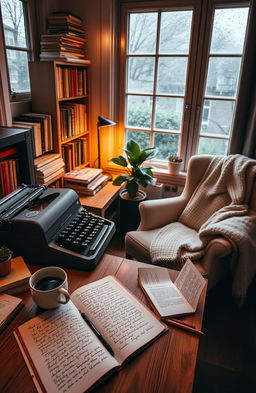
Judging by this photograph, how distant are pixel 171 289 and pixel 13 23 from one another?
2102mm

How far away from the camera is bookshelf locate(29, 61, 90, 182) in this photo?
2082mm

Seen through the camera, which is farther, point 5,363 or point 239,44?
point 239,44

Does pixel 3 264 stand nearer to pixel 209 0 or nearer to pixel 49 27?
pixel 49 27

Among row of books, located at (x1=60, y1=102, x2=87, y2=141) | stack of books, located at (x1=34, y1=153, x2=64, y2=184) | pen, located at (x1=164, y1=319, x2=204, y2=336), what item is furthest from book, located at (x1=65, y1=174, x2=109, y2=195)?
pen, located at (x1=164, y1=319, x2=204, y2=336)

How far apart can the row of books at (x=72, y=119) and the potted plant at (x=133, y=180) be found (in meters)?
0.43

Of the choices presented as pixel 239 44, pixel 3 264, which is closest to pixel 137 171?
pixel 239 44

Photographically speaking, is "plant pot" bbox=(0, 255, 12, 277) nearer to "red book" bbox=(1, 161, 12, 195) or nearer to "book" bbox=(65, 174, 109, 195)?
"red book" bbox=(1, 161, 12, 195)

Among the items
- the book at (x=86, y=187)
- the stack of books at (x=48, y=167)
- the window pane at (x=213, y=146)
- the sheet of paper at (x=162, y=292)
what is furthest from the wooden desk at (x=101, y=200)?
the sheet of paper at (x=162, y=292)

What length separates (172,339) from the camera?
80 centimetres

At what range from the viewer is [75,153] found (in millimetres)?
2568

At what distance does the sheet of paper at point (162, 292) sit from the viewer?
0.89 meters

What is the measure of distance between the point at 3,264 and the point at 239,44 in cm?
234

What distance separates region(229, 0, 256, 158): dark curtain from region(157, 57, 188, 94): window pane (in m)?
0.55

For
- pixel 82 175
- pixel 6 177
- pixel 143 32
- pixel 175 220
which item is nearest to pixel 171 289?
pixel 6 177
